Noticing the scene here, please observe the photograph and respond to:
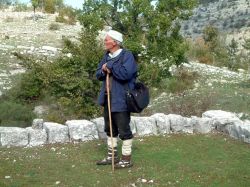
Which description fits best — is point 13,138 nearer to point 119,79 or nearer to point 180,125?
point 119,79

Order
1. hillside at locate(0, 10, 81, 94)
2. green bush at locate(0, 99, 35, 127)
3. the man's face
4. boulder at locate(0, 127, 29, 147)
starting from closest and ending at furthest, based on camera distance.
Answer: the man's face, boulder at locate(0, 127, 29, 147), green bush at locate(0, 99, 35, 127), hillside at locate(0, 10, 81, 94)

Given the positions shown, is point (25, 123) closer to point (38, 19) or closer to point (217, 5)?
point (38, 19)

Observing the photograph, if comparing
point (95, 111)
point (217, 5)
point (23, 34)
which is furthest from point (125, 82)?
point (217, 5)

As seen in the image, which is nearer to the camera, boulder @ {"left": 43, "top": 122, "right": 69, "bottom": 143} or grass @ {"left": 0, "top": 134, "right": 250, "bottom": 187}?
grass @ {"left": 0, "top": 134, "right": 250, "bottom": 187}

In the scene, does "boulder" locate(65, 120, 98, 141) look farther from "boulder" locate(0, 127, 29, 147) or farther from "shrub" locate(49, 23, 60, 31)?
"shrub" locate(49, 23, 60, 31)

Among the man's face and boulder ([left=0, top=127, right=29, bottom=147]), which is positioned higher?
the man's face

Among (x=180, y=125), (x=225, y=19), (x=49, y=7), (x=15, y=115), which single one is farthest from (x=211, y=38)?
(x=225, y=19)

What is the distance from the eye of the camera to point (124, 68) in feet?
26.2

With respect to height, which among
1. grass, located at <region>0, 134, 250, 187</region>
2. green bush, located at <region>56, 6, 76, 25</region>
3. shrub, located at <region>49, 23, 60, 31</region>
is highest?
green bush, located at <region>56, 6, 76, 25</region>

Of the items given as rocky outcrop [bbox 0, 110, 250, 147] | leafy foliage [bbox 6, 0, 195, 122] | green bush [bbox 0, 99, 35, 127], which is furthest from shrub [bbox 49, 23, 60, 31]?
rocky outcrop [bbox 0, 110, 250, 147]

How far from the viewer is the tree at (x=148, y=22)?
51.5 ft

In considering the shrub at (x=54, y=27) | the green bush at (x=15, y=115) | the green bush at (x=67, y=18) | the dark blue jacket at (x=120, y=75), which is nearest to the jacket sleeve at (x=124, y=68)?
the dark blue jacket at (x=120, y=75)

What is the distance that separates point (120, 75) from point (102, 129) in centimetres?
286

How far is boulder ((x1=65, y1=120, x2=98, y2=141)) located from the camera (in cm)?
1036
